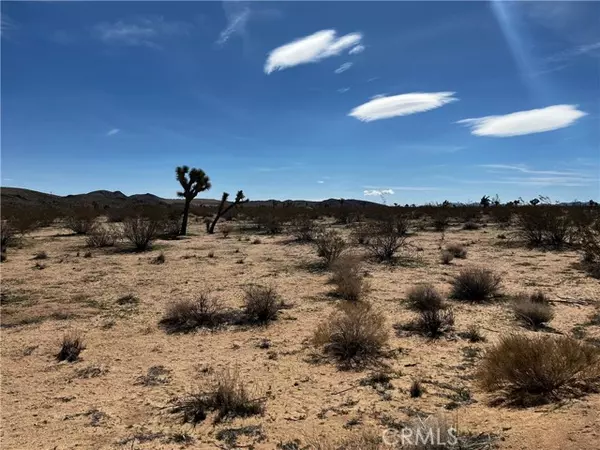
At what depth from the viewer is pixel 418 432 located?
3.30 meters

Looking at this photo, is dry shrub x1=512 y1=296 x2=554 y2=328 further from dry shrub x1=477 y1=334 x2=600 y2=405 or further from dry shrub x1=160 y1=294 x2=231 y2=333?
dry shrub x1=160 y1=294 x2=231 y2=333

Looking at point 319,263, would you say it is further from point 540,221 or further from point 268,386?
point 540,221

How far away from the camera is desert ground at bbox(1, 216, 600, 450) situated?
171 inches

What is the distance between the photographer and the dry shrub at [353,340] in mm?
6363

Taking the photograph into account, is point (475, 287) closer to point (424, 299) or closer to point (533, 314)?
point (424, 299)

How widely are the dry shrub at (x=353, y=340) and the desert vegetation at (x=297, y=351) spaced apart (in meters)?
0.02

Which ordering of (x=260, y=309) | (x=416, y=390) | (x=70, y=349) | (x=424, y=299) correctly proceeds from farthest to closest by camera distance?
(x=424, y=299) → (x=260, y=309) → (x=70, y=349) → (x=416, y=390)

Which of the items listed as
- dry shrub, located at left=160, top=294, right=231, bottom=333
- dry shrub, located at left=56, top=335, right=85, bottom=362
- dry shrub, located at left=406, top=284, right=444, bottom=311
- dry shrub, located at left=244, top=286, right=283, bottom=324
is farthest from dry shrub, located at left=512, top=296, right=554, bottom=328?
dry shrub, located at left=56, top=335, right=85, bottom=362

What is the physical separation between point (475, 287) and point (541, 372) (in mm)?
5241

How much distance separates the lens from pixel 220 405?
4.89 m

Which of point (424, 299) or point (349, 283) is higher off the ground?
point (349, 283)

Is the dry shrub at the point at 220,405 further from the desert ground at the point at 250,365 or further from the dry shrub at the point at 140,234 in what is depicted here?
the dry shrub at the point at 140,234

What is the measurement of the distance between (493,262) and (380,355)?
9.41 m

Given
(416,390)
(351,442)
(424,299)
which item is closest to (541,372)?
(416,390)
